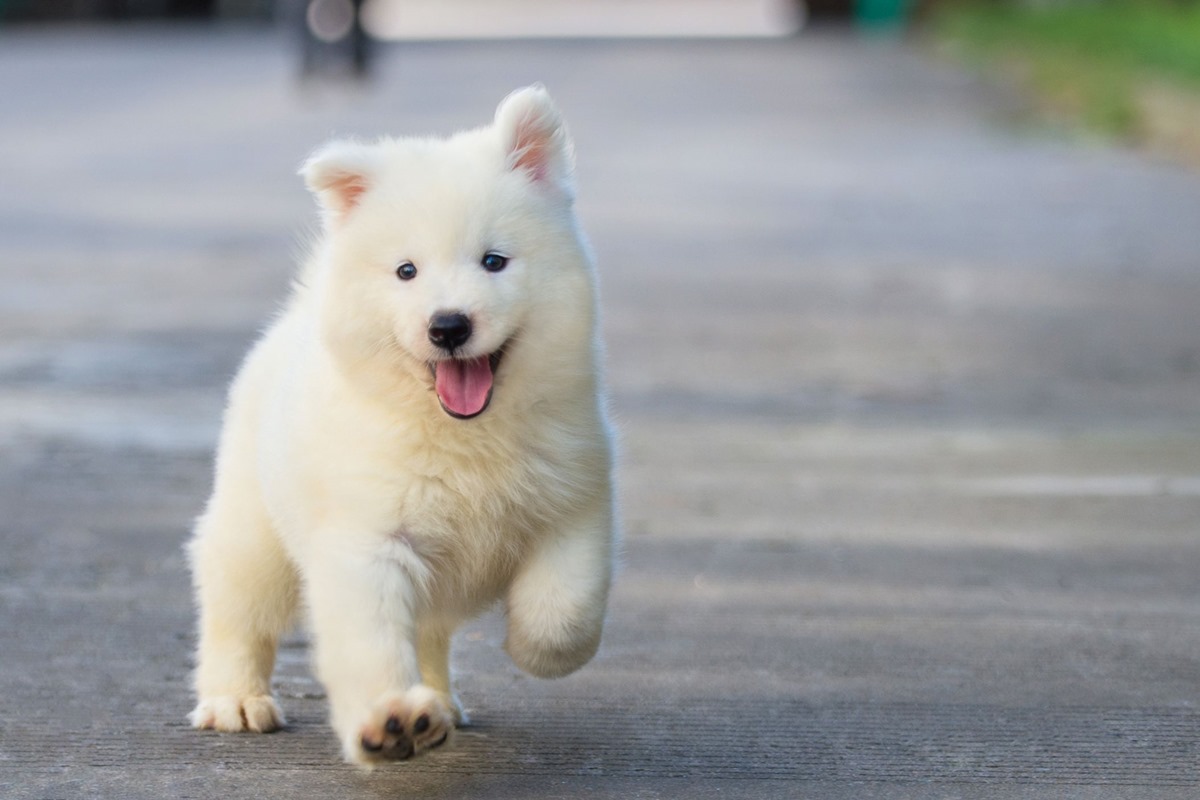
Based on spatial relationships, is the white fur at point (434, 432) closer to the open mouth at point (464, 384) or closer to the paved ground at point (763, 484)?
the open mouth at point (464, 384)

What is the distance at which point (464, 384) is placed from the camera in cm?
361

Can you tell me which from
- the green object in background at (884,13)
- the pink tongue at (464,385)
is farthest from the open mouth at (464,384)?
the green object in background at (884,13)

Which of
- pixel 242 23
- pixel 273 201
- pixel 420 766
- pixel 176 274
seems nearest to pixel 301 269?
pixel 420 766

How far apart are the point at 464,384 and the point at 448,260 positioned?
25 cm

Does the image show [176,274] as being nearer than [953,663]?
No

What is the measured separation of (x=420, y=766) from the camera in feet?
12.7

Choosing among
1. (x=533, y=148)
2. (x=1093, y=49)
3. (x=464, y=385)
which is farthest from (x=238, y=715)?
(x=1093, y=49)

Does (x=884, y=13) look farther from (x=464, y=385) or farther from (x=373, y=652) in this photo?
(x=373, y=652)

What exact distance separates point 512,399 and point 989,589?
220 cm

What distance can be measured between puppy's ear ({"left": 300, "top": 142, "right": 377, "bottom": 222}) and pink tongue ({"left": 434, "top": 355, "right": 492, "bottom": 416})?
1.29 feet

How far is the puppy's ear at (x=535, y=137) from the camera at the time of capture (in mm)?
3730

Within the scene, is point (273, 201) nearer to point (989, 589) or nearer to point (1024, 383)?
point (1024, 383)

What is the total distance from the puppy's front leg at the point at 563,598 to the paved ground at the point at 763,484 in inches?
10.2

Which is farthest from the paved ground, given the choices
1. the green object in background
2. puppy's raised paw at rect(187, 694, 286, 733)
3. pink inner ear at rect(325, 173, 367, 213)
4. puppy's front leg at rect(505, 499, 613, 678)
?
the green object in background
